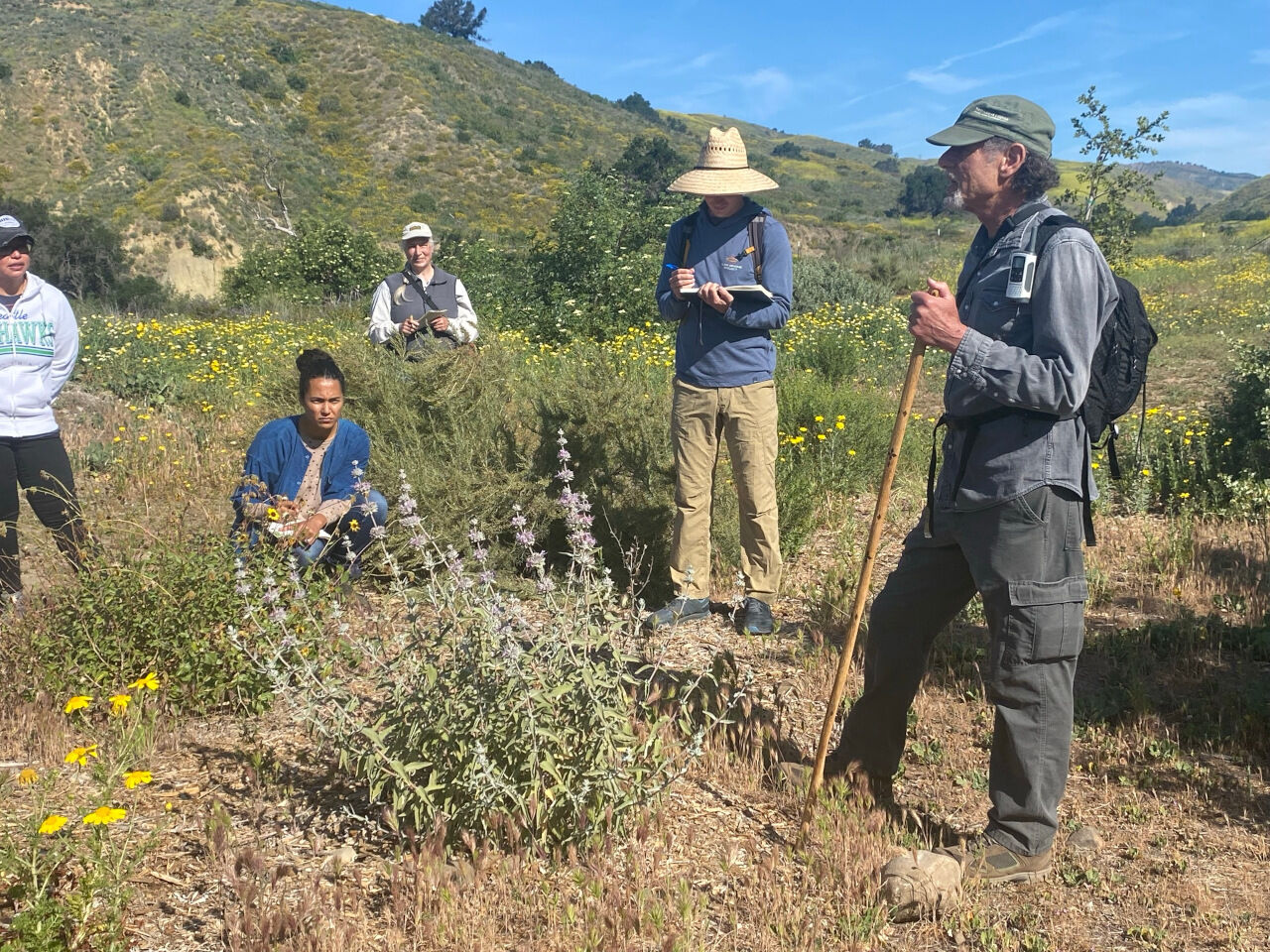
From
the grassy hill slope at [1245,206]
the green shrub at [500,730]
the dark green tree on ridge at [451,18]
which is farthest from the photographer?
the dark green tree on ridge at [451,18]

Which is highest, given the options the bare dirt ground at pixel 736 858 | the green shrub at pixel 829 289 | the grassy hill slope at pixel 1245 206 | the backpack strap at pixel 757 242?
the grassy hill slope at pixel 1245 206

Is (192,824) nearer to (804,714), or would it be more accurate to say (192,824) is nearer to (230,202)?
(804,714)

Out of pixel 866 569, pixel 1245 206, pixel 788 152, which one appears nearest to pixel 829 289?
pixel 866 569

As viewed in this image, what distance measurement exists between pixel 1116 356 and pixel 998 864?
139 cm

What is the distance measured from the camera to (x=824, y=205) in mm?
65375

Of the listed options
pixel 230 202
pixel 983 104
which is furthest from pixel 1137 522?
pixel 230 202

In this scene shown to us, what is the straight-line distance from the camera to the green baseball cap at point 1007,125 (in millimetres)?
2555

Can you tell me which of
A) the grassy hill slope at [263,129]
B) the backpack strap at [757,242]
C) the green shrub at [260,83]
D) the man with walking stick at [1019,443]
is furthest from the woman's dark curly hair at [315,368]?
the green shrub at [260,83]

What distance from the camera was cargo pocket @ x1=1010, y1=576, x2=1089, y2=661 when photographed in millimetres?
2539

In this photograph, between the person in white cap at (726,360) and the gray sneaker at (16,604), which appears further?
the person in white cap at (726,360)

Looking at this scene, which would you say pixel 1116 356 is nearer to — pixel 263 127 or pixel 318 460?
pixel 318 460

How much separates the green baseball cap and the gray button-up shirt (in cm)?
17

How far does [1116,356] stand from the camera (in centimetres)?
250

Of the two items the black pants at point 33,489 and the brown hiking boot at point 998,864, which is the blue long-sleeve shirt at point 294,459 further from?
the brown hiking boot at point 998,864
